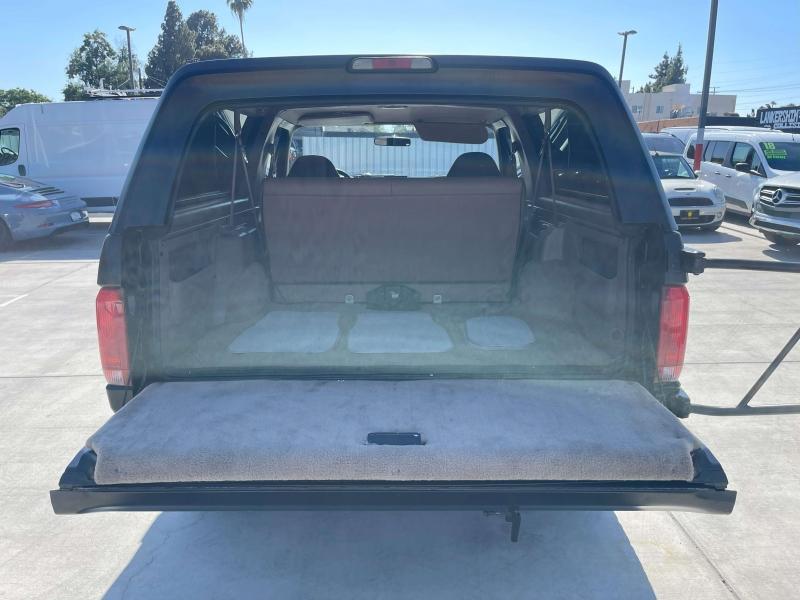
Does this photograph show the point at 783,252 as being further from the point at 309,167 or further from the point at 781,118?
the point at 781,118

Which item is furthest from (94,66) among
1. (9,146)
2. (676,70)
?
(676,70)

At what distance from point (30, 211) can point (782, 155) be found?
15.0 m

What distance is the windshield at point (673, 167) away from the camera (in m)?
14.1

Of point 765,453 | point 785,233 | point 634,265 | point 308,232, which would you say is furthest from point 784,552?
point 785,233

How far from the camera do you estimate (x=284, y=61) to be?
273 centimetres

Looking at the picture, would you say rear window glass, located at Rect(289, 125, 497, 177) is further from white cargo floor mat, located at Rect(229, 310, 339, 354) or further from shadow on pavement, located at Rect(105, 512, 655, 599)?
shadow on pavement, located at Rect(105, 512, 655, 599)

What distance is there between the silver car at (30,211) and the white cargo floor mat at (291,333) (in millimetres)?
10098

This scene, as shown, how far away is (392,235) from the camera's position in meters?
4.45

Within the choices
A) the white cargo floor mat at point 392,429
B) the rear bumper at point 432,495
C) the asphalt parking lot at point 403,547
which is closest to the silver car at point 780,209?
the asphalt parking lot at point 403,547

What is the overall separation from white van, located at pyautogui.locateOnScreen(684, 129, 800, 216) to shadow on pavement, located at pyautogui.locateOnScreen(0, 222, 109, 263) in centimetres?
1296

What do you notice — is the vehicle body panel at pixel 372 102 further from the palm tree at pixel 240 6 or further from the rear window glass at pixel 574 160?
the palm tree at pixel 240 6

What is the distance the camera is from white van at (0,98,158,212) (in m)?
15.1

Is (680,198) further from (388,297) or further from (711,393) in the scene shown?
(388,297)

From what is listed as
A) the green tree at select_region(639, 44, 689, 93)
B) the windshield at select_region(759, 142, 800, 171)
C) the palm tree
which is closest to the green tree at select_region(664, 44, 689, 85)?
the green tree at select_region(639, 44, 689, 93)
